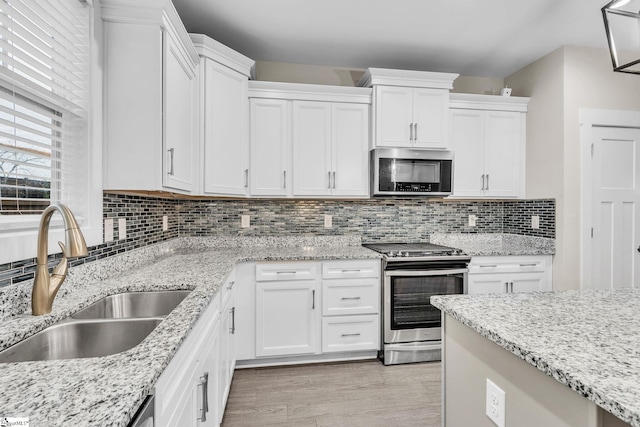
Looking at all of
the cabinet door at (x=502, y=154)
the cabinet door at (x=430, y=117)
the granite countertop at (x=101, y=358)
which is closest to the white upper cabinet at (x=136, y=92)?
the granite countertop at (x=101, y=358)

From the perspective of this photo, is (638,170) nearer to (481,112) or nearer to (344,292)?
(481,112)

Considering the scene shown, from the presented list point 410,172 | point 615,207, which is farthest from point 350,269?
point 615,207

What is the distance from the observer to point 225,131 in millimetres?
2553

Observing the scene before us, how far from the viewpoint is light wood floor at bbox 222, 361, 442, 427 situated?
1.93 m

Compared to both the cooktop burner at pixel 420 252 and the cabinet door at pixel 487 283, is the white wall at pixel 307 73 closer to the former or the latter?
the cooktop burner at pixel 420 252

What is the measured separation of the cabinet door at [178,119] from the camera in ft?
5.77

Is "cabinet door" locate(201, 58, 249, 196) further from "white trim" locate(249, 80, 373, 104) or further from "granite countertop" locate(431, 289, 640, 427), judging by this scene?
"granite countertop" locate(431, 289, 640, 427)

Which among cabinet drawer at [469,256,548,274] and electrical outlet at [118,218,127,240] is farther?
cabinet drawer at [469,256,548,274]

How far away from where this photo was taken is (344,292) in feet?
8.59

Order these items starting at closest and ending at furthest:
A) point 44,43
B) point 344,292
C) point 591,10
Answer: point 44,43 < point 591,10 < point 344,292

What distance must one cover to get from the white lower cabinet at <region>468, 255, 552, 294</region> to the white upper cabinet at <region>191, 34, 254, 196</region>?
7.08ft

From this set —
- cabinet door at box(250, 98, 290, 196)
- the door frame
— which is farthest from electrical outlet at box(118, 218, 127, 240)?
the door frame

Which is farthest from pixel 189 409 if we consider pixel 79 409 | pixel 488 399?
pixel 488 399

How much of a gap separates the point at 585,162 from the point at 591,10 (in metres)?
1.19
